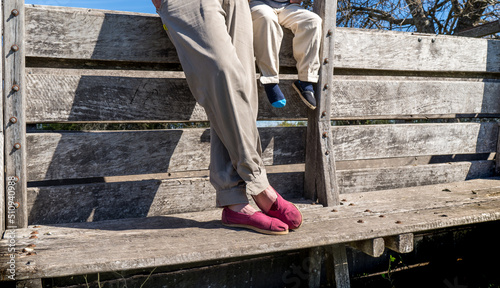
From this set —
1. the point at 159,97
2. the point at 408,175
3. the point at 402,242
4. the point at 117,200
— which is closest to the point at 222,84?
the point at 159,97

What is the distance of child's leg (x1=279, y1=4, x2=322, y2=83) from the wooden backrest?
147mm

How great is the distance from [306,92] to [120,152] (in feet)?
4.01

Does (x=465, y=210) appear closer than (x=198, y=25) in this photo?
No

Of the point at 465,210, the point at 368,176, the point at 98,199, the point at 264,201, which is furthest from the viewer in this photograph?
the point at 368,176

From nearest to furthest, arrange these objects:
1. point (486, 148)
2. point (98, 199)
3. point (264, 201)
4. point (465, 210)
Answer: point (264, 201) < point (98, 199) < point (465, 210) < point (486, 148)

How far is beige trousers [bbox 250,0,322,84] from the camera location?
2.58m

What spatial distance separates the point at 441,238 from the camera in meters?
3.50

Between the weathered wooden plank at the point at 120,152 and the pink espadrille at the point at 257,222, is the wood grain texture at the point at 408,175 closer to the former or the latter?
the weathered wooden plank at the point at 120,152

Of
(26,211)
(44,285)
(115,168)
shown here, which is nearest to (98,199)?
(115,168)

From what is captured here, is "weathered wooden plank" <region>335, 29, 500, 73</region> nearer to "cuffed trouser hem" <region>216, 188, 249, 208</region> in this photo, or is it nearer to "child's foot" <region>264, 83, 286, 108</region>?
"child's foot" <region>264, 83, 286, 108</region>

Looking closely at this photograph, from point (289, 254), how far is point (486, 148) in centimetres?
220

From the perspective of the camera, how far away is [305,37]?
2.79 m

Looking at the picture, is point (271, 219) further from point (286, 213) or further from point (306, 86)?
point (306, 86)

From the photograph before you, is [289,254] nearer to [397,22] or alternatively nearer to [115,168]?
[115,168]
